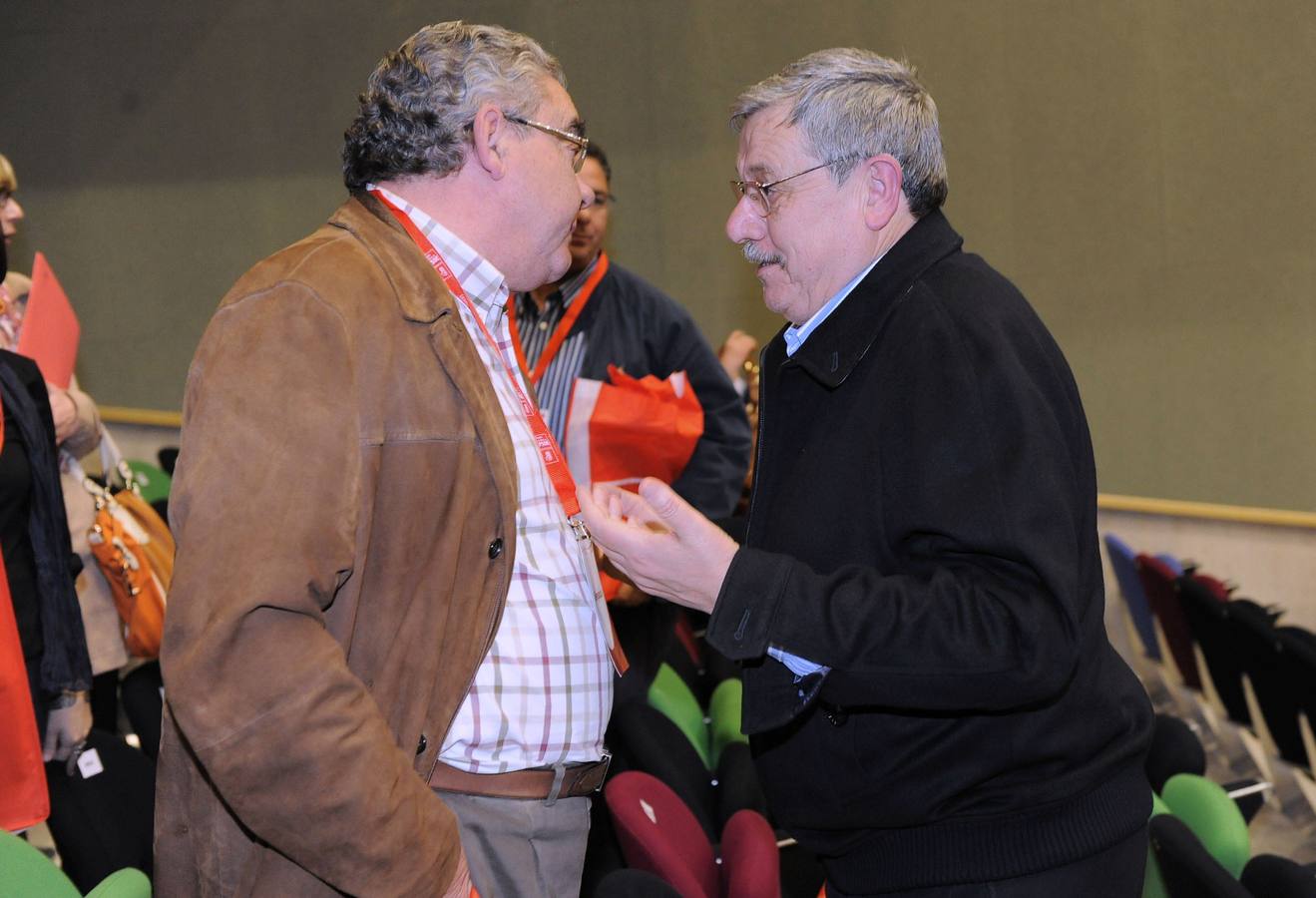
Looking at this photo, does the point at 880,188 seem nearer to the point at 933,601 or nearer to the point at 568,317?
the point at 933,601

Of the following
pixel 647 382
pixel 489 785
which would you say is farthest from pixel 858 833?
pixel 647 382

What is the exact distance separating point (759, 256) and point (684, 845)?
1.24 meters

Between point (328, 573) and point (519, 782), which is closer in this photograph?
point (328, 573)

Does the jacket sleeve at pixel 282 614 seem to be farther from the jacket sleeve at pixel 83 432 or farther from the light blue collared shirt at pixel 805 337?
the jacket sleeve at pixel 83 432

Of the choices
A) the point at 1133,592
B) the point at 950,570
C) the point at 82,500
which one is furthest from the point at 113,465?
the point at 1133,592

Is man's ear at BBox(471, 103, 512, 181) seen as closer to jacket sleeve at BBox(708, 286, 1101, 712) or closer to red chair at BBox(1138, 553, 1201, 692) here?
jacket sleeve at BBox(708, 286, 1101, 712)

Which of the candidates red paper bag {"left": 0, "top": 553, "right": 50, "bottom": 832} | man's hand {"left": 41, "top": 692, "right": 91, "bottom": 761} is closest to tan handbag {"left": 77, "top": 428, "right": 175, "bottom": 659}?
man's hand {"left": 41, "top": 692, "right": 91, "bottom": 761}

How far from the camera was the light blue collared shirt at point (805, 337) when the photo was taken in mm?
1477

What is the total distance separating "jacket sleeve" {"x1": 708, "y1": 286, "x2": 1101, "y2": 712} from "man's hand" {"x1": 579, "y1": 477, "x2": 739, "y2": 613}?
0.11 feet

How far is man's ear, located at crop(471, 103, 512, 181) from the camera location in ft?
5.30

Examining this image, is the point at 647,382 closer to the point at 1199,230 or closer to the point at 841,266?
the point at 841,266

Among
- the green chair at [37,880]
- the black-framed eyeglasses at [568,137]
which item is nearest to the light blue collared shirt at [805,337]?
the black-framed eyeglasses at [568,137]

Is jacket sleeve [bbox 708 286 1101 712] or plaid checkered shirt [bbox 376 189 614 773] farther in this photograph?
plaid checkered shirt [bbox 376 189 614 773]

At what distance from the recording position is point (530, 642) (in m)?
1.57
